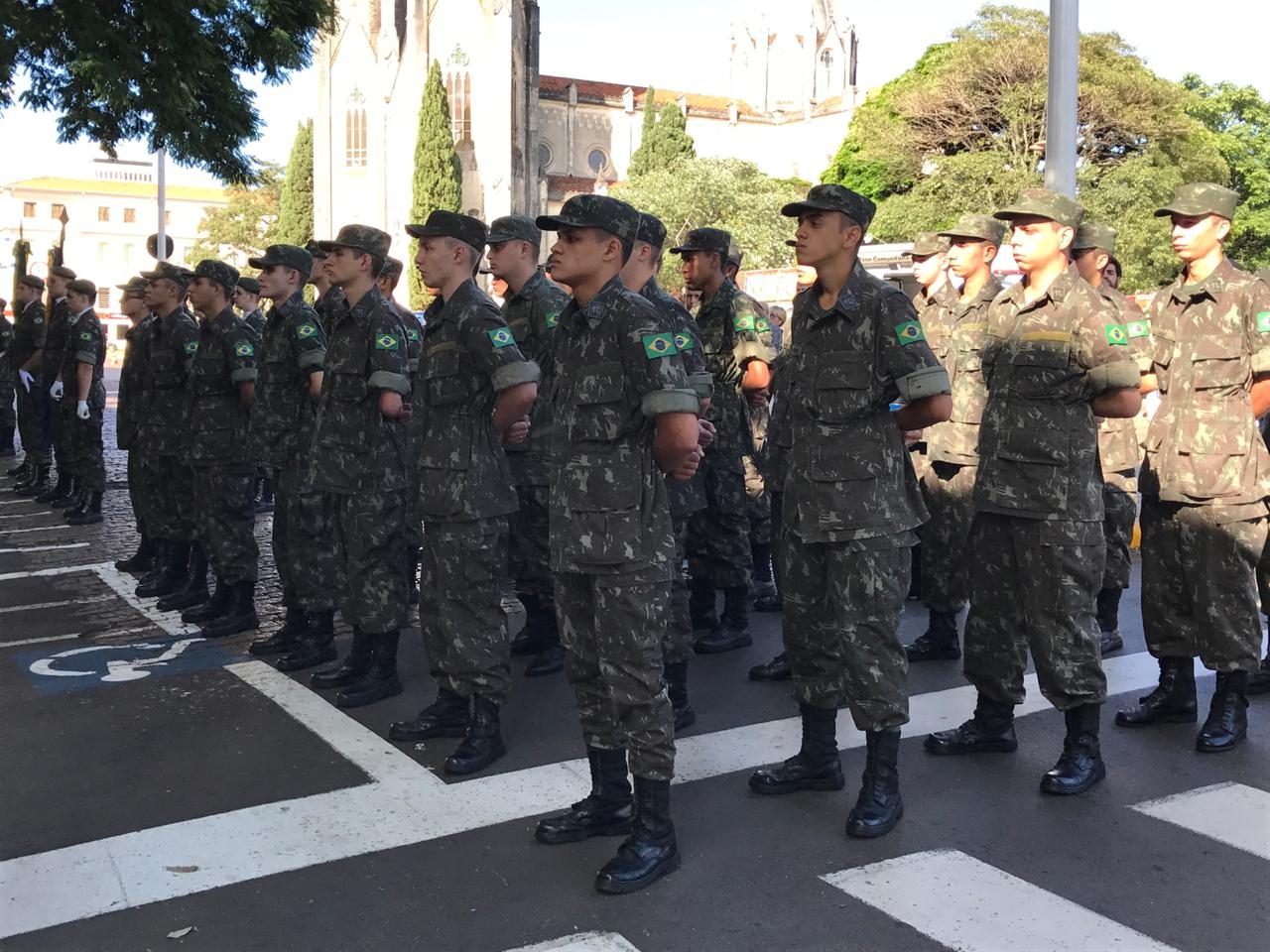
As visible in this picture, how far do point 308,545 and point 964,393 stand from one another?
138 inches

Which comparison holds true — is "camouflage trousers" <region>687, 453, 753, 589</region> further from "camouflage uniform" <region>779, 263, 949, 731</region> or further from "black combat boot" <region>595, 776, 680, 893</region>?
"black combat boot" <region>595, 776, 680, 893</region>

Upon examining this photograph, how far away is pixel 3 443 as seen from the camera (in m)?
17.1

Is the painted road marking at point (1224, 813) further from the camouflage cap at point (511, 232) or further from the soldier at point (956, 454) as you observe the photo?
the camouflage cap at point (511, 232)

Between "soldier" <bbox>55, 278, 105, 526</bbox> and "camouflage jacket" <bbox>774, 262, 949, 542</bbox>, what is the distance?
8.33 m

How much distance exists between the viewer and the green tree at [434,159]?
61469 mm

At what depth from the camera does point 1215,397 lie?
5.51 m

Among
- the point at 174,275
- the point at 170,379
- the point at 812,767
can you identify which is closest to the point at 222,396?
the point at 170,379

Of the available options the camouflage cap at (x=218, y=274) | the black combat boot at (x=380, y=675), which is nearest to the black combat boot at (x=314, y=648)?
the black combat boot at (x=380, y=675)

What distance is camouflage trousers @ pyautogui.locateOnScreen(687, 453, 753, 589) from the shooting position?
7074mm

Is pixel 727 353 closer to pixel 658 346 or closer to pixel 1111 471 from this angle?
pixel 1111 471

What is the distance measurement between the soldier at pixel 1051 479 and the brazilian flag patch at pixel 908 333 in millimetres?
760

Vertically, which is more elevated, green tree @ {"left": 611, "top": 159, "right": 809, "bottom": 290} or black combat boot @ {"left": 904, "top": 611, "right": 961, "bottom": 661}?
green tree @ {"left": 611, "top": 159, "right": 809, "bottom": 290}

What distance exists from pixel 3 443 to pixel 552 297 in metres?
13.4

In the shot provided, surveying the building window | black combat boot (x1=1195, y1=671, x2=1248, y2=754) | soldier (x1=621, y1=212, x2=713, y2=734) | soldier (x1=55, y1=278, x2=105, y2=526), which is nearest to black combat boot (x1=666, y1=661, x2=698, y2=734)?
soldier (x1=621, y1=212, x2=713, y2=734)
